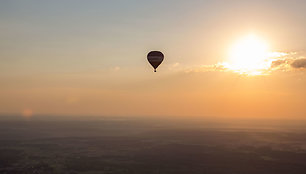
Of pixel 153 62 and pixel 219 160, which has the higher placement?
pixel 153 62

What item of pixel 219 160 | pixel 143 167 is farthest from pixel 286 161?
pixel 143 167

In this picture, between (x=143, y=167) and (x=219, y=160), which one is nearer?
(x=143, y=167)

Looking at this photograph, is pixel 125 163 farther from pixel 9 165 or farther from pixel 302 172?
pixel 302 172

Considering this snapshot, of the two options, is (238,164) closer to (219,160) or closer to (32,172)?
(219,160)

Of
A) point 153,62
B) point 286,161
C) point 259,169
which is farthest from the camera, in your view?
point 286,161

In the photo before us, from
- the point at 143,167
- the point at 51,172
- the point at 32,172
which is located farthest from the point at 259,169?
the point at 32,172

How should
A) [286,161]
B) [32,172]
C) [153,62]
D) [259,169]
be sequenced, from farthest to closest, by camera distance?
[286,161]
[259,169]
[32,172]
[153,62]
